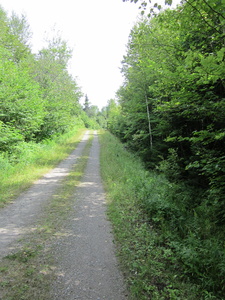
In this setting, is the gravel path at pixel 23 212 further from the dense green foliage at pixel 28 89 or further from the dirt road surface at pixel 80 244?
the dense green foliage at pixel 28 89

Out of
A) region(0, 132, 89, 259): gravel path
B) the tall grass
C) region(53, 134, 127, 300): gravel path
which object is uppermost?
the tall grass

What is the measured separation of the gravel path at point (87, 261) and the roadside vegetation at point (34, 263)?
168 millimetres

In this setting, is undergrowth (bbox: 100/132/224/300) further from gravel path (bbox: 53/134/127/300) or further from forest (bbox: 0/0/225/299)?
gravel path (bbox: 53/134/127/300)

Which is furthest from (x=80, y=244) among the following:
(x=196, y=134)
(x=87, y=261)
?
(x=196, y=134)

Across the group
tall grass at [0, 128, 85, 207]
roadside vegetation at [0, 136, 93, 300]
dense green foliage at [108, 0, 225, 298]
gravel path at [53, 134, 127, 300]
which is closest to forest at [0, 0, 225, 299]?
dense green foliage at [108, 0, 225, 298]

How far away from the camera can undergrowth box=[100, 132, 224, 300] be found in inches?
120

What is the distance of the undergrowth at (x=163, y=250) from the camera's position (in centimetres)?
304

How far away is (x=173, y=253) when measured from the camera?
3.82 m

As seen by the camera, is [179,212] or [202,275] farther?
[179,212]

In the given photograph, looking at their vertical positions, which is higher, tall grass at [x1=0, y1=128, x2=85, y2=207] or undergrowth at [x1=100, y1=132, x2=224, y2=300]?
tall grass at [x1=0, y1=128, x2=85, y2=207]

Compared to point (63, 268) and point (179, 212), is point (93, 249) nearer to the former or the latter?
point (63, 268)

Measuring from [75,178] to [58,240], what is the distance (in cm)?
544

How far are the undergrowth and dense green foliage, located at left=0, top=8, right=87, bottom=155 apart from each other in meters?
7.73

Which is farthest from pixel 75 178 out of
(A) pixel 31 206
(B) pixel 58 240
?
(B) pixel 58 240
